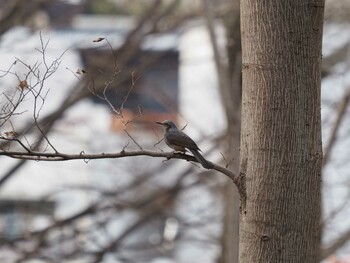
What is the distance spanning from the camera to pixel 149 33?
14.3m

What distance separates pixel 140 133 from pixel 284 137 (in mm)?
13838

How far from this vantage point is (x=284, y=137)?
5441 millimetres

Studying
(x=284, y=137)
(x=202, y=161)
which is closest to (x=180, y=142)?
(x=202, y=161)

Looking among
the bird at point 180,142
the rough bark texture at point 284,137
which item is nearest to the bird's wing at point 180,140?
the bird at point 180,142

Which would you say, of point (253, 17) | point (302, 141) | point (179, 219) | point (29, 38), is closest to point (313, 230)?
point (302, 141)

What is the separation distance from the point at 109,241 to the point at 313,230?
9.91 m

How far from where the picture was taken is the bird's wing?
614cm

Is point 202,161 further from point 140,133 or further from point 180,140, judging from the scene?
point 140,133

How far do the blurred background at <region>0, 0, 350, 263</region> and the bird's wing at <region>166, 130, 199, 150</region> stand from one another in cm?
409

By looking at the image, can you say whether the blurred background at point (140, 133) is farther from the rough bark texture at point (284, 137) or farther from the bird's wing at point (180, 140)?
the rough bark texture at point (284, 137)

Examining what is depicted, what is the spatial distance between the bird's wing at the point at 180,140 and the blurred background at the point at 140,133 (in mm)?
4093

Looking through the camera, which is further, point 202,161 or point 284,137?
point 202,161

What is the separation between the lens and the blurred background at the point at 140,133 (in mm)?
13195

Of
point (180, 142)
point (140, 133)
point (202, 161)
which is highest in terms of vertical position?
point (140, 133)
